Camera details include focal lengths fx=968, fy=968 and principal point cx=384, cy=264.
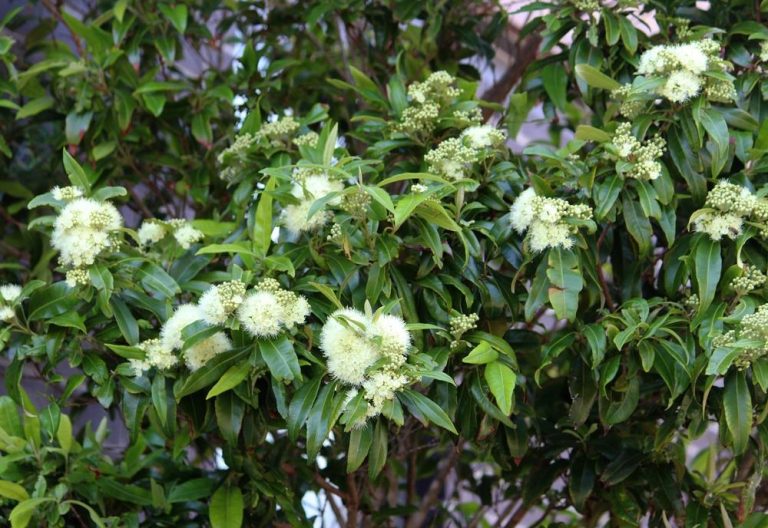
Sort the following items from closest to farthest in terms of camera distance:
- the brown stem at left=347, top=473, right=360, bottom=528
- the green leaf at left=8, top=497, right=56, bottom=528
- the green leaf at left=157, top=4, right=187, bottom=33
Answer: 1. the green leaf at left=8, top=497, right=56, bottom=528
2. the brown stem at left=347, top=473, right=360, bottom=528
3. the green leaf at left=157, top=4, right=187, bottom=33

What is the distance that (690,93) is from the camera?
1.98 m

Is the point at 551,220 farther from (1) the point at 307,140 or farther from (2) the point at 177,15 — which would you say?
(2) the point at 177,15

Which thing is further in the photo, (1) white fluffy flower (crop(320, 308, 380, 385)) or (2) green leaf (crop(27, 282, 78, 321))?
(2) green leaf (crop(27, 282, 78, 321))

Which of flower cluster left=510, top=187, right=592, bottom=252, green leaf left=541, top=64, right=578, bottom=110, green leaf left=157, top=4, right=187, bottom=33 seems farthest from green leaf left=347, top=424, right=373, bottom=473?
green leaf left=157, top=4, right=187, bottom=33

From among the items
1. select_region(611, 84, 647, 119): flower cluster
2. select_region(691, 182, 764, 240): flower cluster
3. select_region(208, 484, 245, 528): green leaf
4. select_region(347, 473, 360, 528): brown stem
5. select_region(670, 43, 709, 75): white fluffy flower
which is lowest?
select_region(347, 473, 360, 528): brown stem

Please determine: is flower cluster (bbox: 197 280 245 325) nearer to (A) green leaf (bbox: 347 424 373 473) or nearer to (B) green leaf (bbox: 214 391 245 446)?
(B) green leaf (bbox: 214 391 245 446)

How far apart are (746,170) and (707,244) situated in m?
0.25

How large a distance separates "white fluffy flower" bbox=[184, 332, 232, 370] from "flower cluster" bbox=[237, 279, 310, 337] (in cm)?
8

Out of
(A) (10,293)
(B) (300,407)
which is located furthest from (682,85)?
(A) (10,293)

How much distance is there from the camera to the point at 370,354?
1.68 m

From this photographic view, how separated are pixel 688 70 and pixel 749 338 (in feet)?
1.93

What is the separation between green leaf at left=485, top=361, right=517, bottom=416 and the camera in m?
1.76

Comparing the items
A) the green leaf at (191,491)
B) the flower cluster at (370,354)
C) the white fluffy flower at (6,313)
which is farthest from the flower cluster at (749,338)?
the white fluffy flower at (6,313)

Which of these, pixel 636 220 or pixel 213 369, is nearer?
pixel 213 369
